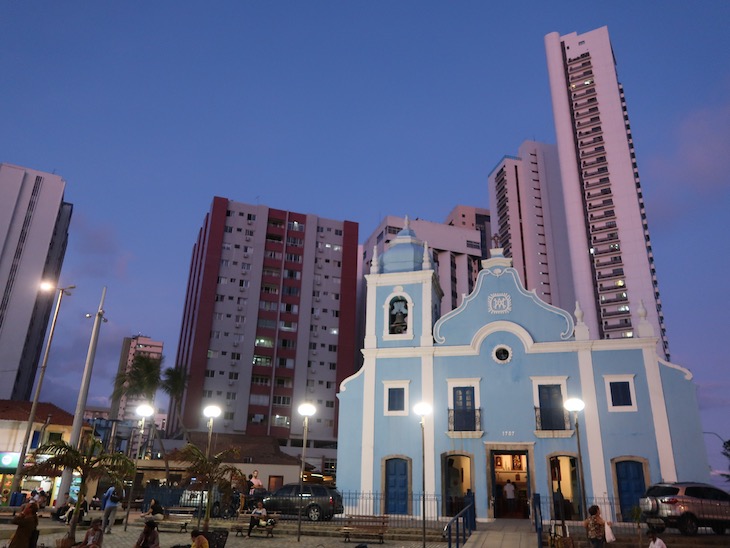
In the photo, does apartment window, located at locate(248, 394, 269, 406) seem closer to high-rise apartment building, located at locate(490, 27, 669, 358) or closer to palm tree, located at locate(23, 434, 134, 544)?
high-rise apartment building, located at locate(490, 27, 669, 358)

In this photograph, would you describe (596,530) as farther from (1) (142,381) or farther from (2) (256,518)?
(1) (142,381)

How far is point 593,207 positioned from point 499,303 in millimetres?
57069

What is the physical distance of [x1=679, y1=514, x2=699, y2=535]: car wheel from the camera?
17078 mm

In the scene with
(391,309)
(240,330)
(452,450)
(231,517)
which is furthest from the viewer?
(240,330)

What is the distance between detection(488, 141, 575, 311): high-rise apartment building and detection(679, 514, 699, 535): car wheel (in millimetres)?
67313

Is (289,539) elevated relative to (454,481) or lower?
lower

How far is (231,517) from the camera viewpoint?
77.9ft

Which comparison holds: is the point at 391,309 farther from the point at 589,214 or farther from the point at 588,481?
the point at 589,214

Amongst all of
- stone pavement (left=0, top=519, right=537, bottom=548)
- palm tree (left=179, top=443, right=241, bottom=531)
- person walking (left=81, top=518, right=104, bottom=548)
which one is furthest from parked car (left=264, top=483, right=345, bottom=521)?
person walking (left=81, top=518, right=104, bottom=548)

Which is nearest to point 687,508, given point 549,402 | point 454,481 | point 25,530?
point 549,402

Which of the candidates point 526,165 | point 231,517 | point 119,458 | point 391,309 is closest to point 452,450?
point 391,309

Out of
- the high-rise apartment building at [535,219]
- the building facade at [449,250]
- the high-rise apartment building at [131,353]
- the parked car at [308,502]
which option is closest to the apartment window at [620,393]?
the parked car at [308,502]

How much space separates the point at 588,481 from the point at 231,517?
50.1 feet

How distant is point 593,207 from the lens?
77938 millimetres
